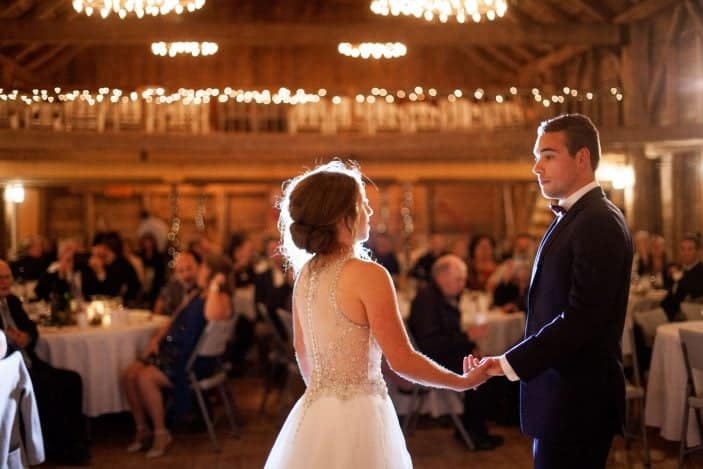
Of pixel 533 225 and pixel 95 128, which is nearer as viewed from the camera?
pixel 95 128

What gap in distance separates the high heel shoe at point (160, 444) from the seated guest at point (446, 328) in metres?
1.75

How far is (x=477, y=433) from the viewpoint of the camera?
6.40m

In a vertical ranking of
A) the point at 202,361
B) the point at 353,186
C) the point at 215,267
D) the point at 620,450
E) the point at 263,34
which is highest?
the point at 263,34

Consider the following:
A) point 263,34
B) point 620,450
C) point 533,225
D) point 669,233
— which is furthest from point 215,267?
point 533,225

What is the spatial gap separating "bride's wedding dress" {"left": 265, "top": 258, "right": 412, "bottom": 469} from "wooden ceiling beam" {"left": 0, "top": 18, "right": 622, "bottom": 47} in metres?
10.3

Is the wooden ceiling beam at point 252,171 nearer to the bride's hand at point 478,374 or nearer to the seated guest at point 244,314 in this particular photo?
the seated guest at point 244,314

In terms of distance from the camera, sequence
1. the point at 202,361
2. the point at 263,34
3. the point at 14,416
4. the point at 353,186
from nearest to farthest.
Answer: the point at 353,186, the point at 14,416, the point at 202,361, the point at 263,34

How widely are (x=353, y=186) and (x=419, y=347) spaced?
3927 mm

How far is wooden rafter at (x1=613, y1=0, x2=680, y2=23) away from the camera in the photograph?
1273 centimetres

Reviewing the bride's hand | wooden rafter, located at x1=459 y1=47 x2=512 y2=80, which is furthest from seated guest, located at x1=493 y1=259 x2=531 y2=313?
wooden rafter, located at x1=459 y1=47 x2=512 y2=80

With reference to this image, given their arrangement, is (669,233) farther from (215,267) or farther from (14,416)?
(14,416)

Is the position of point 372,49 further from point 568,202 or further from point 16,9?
point 568,202

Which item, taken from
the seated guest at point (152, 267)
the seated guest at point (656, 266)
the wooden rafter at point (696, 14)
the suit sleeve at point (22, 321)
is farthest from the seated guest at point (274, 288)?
the wooden rafter at point (696, 14)

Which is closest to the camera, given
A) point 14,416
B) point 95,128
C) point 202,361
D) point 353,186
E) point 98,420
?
point 353,186
